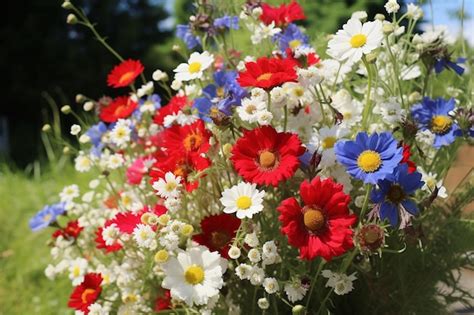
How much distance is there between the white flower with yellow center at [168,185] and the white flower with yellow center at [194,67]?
0.51 ft

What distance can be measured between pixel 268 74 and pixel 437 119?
0.26 m

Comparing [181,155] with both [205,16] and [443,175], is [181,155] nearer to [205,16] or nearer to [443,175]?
[205,16]

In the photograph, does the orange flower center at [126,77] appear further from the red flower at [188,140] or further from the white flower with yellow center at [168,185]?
the white flower with yellow center at [168,185]

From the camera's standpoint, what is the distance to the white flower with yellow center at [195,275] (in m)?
0.73

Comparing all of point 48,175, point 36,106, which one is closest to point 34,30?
point 36,106

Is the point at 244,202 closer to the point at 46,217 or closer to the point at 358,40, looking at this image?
the point at 358,40

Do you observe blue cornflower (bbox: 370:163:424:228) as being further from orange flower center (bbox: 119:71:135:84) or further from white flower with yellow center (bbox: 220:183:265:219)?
orange flower center (bbox: 119:71:135:84)

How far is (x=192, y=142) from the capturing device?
862mm

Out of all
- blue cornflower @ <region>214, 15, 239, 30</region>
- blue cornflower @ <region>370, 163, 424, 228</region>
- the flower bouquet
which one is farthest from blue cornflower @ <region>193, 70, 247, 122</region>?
blue cornflower @ <region>370, 163, 424, 228</region>

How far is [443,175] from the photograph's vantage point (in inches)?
36.9

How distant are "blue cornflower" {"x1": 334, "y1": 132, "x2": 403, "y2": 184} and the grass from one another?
1152mm

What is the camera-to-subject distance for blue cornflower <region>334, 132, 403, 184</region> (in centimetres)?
70

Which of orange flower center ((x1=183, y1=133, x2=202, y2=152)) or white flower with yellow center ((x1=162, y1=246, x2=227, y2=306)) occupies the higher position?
orange flower center ((x1=183, y1=133, x2=202, y2=152))

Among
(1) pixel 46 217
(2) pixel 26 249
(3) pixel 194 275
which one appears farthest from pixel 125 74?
(2) pixel 26 249
